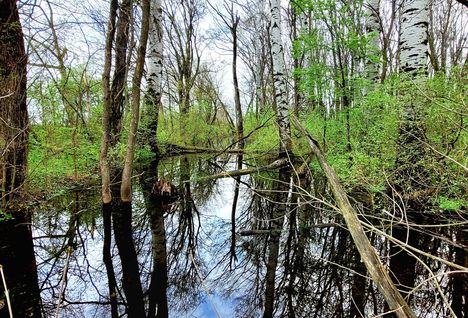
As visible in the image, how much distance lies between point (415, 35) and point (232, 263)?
5.28 meters

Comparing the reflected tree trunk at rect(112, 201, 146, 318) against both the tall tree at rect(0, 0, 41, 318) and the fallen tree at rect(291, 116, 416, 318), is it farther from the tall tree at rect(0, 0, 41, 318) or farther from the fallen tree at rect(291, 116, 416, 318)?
the fallen tree at rect(291, 116, 416, 318)

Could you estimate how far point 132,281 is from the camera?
3.21 meters

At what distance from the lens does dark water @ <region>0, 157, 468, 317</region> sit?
2.78m

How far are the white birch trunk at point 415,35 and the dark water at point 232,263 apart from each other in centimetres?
283

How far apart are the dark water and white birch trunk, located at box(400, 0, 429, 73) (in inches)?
111

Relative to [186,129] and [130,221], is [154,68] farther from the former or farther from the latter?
[130,221]

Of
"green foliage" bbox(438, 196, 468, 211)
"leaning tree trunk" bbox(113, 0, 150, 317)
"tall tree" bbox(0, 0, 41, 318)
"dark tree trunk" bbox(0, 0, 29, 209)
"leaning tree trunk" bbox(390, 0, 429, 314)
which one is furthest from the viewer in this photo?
"dark tree trunk" bbox(0, 0, 29, 209)

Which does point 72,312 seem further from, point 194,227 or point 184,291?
point 194,227

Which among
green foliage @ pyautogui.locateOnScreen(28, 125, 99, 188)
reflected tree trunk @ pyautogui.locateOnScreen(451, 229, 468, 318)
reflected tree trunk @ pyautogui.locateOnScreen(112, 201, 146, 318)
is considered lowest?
reflected tree trunk @ pyautogui.locateOnScreen(451, 229, 468, 318)

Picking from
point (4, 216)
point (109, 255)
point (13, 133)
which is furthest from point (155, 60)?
point (109, 255)

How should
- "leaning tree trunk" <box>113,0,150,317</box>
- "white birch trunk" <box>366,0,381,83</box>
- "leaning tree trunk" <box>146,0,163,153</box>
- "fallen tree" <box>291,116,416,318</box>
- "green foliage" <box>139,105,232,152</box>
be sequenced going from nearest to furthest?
"fallen tree" <box>291,116,416,318</box>, "leaning tree trunk" <box>113,0,150,317</box>, "white birch trunk" <box>366,0,381,83</box>, "leaning tree trunk" <box>146,0,163,153</box>, "green foliage" <box>139,105,232,152</box>

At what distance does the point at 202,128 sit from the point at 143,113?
6.95 meters

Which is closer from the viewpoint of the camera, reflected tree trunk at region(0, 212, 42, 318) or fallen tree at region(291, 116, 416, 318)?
fallen tree at region(291, 116, 416, 318)

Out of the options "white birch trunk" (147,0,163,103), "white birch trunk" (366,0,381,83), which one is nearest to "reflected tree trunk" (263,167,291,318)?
"white birch trunk" (366,0,381,83)
